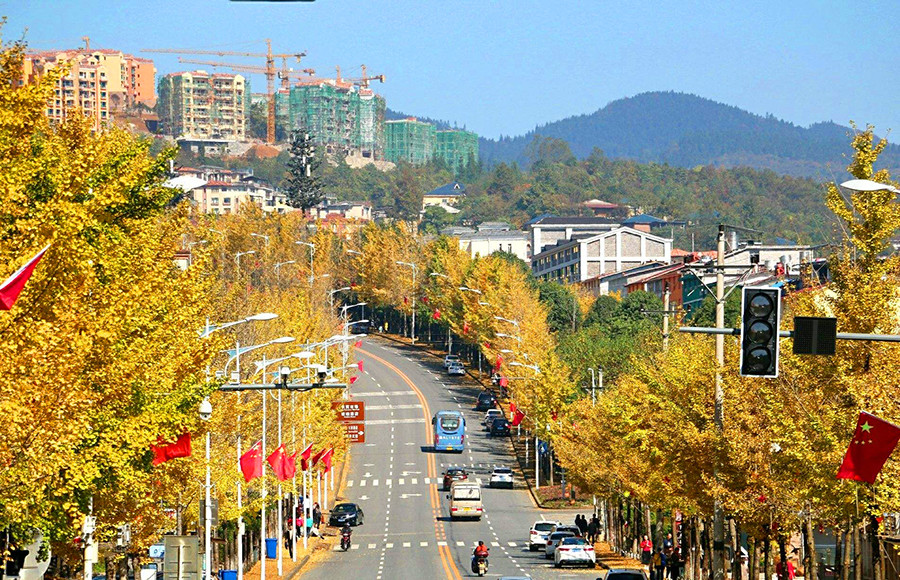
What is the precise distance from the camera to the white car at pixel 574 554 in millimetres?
65250

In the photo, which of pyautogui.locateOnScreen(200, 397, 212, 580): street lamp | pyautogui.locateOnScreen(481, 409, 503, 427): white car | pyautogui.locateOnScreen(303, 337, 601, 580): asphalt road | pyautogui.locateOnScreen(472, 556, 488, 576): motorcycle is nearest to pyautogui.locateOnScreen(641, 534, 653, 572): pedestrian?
pyautogui.locateOnScreen(303, 337, 601, 580): asphalt road

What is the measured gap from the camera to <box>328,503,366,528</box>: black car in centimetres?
8575

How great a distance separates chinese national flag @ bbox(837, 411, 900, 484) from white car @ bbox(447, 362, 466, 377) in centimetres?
12188

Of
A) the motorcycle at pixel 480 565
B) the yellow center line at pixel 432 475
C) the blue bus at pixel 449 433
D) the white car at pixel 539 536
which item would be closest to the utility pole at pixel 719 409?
the motorcycle at pixel 480 565

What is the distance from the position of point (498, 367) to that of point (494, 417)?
20.5 ft

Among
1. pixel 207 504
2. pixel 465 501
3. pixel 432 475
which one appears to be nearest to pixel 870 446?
pixel 207 504

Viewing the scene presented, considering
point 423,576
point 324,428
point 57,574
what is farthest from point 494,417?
point 57,574

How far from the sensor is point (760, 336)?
21453 millimetres

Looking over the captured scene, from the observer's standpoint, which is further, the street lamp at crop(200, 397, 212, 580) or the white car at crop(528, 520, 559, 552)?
the white car at crop(528, 520, 559, 552)

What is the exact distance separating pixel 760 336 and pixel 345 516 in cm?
6646

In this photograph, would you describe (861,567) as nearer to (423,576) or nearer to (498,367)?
(423,576)

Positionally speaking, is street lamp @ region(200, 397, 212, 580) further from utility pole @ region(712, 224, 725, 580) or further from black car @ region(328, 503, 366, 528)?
black car @ region(328, 503, 366, 528)

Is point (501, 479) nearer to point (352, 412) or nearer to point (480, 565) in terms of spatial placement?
point (352, 412)

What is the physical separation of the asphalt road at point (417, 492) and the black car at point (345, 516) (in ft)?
2.21
